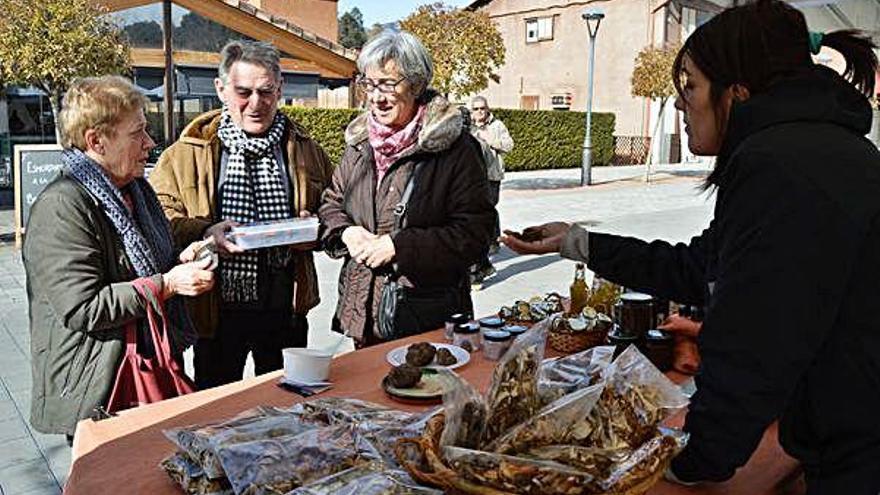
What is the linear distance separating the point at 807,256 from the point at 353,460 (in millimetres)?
809

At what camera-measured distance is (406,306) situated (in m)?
2.50

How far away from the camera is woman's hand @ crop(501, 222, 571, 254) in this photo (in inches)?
85.0

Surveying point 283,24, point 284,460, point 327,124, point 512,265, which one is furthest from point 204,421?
point 327,124

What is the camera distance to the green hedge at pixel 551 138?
2047 cm

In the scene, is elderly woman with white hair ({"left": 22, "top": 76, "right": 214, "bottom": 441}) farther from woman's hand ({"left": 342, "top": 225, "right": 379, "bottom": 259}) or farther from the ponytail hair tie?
the ponytail hair tie

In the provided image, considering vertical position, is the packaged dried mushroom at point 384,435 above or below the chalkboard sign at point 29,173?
below

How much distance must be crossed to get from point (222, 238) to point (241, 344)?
492mm

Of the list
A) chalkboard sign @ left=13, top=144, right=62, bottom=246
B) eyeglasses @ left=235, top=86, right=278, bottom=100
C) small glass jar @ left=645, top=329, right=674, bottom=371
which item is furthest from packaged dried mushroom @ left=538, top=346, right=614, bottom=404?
chalkboard sign @ left=13, top=144, right=62, bottom=246

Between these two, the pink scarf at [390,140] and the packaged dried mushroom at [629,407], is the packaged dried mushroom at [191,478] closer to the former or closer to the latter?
the packaged dried mushroom at [629,407]

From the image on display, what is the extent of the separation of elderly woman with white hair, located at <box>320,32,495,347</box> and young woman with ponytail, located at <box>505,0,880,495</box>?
114 cm

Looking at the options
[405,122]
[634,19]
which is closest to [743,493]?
[405,122]

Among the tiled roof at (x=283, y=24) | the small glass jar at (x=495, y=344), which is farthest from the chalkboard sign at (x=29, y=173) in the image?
the small glass jar at (x=495, y=344)

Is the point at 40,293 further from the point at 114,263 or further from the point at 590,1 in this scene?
the point at 590,1

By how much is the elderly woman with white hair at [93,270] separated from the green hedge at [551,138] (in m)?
17.9
